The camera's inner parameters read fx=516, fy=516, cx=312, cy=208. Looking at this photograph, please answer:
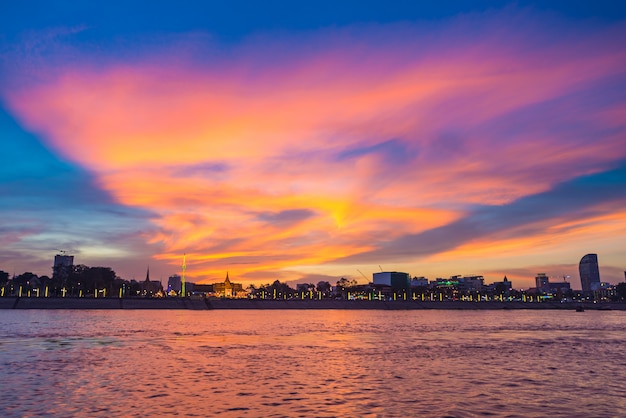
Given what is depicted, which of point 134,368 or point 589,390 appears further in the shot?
point 134,368

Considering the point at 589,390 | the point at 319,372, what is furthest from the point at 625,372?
the point at 319,372

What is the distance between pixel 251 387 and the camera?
37406mm

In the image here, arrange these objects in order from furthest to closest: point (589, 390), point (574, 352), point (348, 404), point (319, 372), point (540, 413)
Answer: point (574, 352), point (319, 372), point (589, 390), point (348, 404), point (540, 413)

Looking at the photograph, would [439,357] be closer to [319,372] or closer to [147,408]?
[319,372]

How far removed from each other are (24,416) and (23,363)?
88.6ft

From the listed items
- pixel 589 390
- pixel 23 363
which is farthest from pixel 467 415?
pixel 23 363

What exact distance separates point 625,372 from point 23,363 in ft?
187

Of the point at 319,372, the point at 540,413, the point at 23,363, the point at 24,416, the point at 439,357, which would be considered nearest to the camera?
Answer: the point at 24,416

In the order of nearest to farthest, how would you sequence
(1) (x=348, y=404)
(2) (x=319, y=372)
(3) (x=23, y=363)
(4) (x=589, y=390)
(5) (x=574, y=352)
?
(1) (x=348, y=404) → (4) (x=589, y=390) → (2) (x=319, y=372) → (3) (x=23, y=363) → (5) (x=574, y=352)

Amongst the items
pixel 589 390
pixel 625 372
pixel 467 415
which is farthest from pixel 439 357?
pixel 467 415

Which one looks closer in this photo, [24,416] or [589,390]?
[24,416]

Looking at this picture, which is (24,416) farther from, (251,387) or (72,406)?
(251,387)

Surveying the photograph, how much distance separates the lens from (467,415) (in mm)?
28094

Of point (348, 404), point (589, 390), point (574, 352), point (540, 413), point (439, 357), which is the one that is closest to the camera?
point (540, 413)
